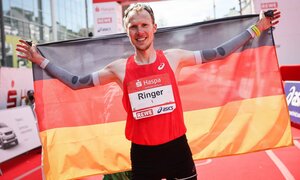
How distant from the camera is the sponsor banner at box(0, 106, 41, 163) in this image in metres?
6.95

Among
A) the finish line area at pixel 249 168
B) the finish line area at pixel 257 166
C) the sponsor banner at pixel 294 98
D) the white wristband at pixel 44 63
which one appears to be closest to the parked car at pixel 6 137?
the finish line area at pixel 249 168

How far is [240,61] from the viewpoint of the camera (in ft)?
12.1

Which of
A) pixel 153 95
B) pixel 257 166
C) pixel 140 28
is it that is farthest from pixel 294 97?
pixel 140 28

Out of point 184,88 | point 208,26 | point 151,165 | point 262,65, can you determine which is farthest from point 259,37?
point 151,165

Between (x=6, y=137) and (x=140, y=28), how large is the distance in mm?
5372

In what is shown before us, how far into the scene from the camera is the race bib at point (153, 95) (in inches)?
101

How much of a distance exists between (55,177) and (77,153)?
0.99ft

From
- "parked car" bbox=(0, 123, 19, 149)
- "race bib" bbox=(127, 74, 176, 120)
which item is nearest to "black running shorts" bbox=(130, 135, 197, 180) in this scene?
"race bib" bbox=(127, 74, 176, 120)

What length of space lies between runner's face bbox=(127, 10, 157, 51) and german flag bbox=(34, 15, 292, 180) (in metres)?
1.09

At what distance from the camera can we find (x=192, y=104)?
3766 millimetres

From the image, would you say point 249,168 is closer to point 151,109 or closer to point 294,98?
point 151,109

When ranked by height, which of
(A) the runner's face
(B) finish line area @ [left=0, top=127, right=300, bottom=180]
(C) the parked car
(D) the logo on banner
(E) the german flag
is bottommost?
(B) finish line area @ [left=0, top=127, right=300, bottom=180]

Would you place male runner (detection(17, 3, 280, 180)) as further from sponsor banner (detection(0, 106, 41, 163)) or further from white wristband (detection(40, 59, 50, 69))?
sponsor banner (detection(0, 106, 41, 163))

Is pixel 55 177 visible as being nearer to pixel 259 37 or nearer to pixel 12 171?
pixel 259 37
